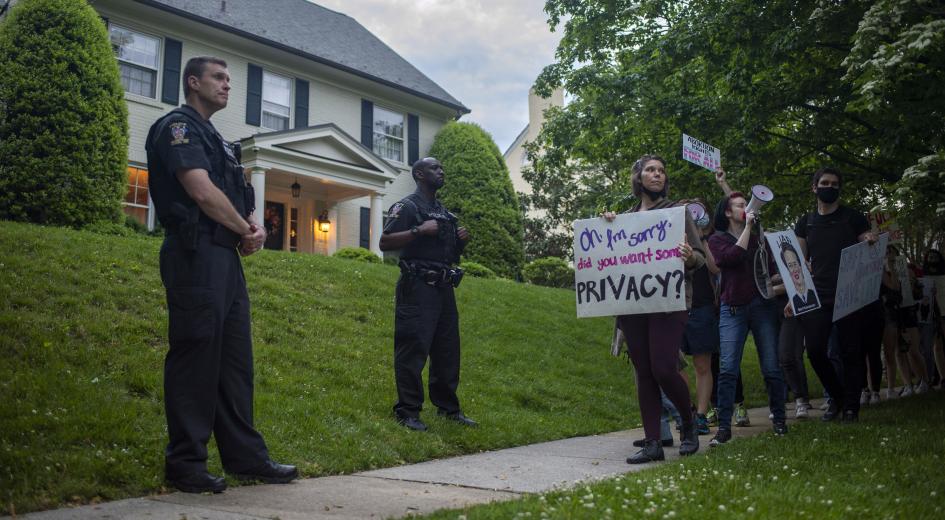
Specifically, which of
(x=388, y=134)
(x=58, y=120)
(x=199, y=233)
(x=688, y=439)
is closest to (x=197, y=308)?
(x=199, y=233)

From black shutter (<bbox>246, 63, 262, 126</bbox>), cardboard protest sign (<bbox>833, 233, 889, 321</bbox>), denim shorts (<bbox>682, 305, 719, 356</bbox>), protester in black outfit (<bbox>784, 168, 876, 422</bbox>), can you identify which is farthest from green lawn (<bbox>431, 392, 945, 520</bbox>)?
black shutter (<bbox>246, 63, 262, 126</bbox>)

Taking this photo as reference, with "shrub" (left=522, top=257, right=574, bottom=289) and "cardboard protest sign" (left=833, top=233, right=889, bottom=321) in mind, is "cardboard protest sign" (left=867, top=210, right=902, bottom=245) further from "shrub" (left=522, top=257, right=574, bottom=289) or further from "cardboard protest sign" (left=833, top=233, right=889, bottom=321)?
"shrub" (left=522, top=257, right=574, bottom=289)

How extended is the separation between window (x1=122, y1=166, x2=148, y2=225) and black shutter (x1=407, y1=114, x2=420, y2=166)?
8.95 meters

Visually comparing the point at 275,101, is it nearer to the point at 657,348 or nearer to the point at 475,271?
the point at 475,271

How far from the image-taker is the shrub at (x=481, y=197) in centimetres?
2453

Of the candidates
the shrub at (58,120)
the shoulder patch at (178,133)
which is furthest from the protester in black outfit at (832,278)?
the shrub at (58,120)

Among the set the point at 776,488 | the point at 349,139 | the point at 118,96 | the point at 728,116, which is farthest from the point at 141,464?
the point at 349,139

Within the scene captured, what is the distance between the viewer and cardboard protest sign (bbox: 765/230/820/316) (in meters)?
6.61

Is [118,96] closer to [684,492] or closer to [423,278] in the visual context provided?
[423,278]

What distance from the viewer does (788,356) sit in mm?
7211

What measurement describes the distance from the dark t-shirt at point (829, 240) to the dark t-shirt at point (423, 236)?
3184 millimetres

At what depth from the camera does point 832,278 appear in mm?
7051

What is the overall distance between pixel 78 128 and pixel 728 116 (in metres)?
11.4

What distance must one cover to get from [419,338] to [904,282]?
642cm
